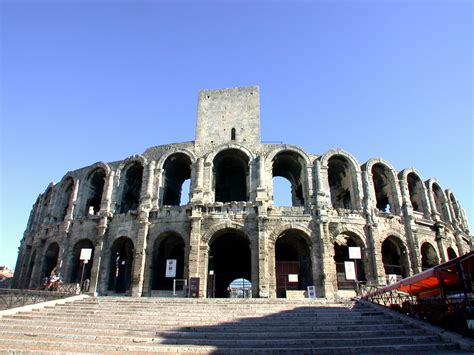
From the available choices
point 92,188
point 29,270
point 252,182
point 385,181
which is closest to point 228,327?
point 252,182

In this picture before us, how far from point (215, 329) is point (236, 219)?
9.93 m

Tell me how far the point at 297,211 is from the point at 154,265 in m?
9.52

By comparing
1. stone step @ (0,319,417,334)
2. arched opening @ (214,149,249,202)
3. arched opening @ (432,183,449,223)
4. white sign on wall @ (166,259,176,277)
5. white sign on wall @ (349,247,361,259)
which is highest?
arched opening @ (214,149,249,202)

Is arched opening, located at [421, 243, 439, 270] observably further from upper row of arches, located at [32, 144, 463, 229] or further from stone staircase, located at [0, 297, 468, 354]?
stone staircase, located at [0, 297, 468, 354]

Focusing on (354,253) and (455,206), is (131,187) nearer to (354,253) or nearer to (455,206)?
(354,253)

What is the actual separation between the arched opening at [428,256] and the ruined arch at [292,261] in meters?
8.28

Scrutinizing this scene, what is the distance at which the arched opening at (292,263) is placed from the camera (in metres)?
19.5

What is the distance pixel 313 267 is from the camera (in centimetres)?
1916

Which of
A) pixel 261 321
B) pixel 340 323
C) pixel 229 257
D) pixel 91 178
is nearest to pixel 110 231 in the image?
pixel 91 178

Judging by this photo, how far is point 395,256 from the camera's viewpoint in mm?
23203

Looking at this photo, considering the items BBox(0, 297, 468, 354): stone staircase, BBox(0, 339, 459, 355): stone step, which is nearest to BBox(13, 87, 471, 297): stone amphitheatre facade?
BBox(0, 297, 468, 354): stone staircase

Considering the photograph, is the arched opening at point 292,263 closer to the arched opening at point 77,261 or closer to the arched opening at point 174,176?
the arched opening at point 174,176

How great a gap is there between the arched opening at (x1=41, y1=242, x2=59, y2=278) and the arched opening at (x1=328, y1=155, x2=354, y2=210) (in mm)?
21137

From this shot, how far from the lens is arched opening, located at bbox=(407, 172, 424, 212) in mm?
24250
